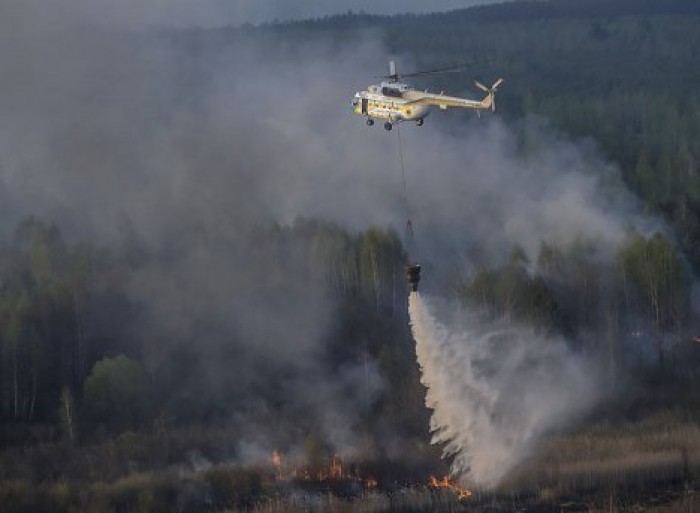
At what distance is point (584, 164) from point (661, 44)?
301 feet

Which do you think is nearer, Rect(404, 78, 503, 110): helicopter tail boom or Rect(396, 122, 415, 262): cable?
Rect(404, 78, 503, 110): helicopter tail boom

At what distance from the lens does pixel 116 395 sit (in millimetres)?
69000

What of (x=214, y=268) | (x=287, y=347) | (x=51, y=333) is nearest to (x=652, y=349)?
(x=287, y=347)

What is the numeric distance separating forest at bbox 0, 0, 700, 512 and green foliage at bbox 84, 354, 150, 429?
10cm

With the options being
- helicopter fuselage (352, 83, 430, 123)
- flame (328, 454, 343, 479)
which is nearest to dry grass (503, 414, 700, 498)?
Answer: flame (328, 454, 343, 479)

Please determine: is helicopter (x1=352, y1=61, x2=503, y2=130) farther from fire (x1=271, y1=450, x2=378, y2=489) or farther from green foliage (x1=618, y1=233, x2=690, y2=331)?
green foliage (x1=618, y1=233, x2=690, y2=331)

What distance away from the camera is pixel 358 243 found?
277 ft

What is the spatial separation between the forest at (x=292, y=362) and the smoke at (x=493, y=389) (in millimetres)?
1186

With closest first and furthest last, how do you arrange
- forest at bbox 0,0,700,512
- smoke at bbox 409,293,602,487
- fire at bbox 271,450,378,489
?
1. forest at bbox 0,0,700,512
2. fire at bbox 271,450,378,489
3. smoke at bbox 409,293,602,487

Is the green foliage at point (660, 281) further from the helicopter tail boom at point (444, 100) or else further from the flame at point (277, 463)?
the flame at point (277, 463)

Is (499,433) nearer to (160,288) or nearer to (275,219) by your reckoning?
(160,288)

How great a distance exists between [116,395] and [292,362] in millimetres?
10414

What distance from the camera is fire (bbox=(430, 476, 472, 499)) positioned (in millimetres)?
58188

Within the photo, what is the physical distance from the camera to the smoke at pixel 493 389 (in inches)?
2413
